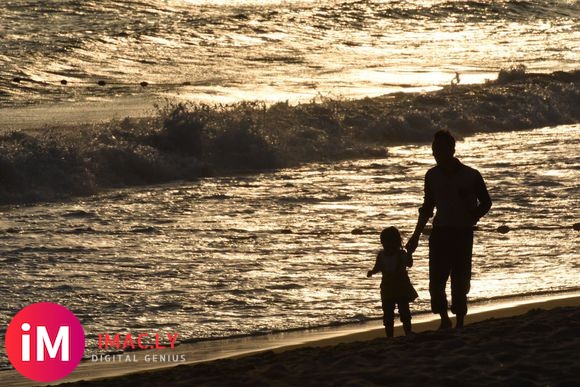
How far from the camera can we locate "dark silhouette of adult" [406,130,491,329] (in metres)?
9.55

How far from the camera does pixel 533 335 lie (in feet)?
30.6

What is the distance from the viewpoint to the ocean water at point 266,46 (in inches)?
1162

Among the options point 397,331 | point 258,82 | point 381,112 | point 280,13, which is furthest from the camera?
point 280,13

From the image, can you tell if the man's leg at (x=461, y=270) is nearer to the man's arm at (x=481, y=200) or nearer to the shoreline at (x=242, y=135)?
the man's arm at (x=481, y=200)

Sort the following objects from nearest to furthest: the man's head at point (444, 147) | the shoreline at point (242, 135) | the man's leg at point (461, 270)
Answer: the man's head at point (444, 147) → the man's leg at point (461, 270) → the shoreline at point (242, 135)

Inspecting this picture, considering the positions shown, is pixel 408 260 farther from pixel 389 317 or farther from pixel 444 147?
pixel 444 147

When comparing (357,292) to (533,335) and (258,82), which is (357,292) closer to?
(533,335)

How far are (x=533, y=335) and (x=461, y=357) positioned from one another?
0.77 metres

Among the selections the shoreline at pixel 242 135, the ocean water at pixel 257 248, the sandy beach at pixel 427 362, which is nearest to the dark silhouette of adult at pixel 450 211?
the sandy beach at pixel 427 362

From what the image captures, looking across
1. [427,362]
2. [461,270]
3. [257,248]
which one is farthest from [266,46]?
[427,362]

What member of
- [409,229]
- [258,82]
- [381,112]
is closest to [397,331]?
[409,229]

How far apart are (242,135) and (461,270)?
13.3 m

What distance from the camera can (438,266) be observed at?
9688 mm

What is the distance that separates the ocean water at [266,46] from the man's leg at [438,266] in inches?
700
